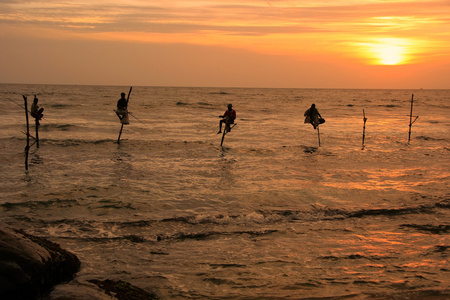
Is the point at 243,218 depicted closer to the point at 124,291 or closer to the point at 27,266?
the point at 124,291

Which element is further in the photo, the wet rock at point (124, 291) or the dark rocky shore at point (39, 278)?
the wet rock at point (124, 291)

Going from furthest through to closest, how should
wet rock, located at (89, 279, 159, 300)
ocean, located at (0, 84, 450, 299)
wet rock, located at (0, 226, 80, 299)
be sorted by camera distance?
ocean, located at (0, 84, 450, 299) < wet rock, located at (89, 279, 159, 300) < wet rock, located at (0, 226, 80, 299)

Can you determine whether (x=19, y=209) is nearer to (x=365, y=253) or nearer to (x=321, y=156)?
(x=365, y=253)

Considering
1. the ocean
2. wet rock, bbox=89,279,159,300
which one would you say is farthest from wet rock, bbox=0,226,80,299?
the ocean

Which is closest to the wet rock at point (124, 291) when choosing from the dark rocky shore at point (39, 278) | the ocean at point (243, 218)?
the dark rocky shore at point (39, 278)

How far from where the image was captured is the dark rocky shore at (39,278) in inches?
159

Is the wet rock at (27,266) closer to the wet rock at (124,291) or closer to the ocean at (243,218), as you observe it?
the wet rock at (124,291)

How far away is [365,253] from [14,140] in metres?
18.4

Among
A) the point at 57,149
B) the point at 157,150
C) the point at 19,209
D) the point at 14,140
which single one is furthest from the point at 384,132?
the point at 19,209

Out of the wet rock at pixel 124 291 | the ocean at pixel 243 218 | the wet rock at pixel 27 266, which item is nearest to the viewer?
the wet rock at pixel 27 266

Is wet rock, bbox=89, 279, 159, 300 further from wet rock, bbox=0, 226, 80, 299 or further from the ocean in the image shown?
wet rock, bbox=0, 226, 80, 299

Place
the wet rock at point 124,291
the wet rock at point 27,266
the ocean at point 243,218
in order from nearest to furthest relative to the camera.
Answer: the wet rock at point 27,266
the wet rock at point 124,291
the ocean at point 243,218

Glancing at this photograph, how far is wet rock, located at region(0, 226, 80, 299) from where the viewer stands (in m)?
4.02

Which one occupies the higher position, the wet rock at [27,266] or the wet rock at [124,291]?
the wet rock at [27,266]
